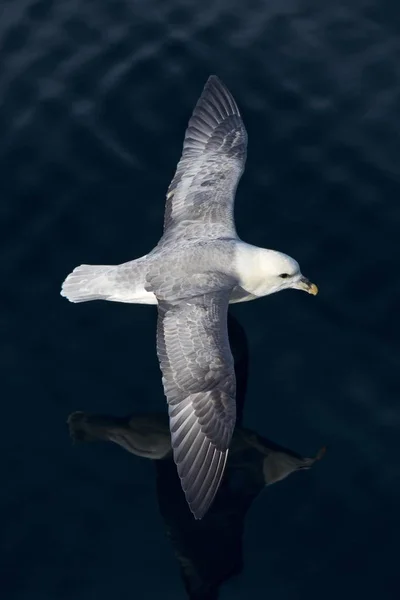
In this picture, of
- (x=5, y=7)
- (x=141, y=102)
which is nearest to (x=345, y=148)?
(x=141, y=102)

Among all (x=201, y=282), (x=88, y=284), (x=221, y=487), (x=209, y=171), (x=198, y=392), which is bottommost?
(x=221, y=487)

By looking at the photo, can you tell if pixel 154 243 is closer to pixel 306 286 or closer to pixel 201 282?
pixel 201 282

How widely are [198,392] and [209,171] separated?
3.71 m

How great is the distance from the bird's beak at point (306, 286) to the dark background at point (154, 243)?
44 cm

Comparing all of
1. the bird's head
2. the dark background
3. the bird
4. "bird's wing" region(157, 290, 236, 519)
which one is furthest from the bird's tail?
the bird's head

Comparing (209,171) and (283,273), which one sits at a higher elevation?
(209,171)

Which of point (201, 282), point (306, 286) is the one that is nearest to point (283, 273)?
point (306, 286)

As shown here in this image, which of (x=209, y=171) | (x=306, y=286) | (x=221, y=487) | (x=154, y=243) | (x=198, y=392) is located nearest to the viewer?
(x=221, y=487)

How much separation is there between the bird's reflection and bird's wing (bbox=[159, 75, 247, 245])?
182cm

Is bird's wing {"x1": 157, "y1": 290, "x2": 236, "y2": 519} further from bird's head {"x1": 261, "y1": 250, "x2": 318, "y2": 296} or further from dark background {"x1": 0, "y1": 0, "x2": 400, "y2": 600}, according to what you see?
bird's head {"x1": 261, "y1": 250, "x2": 318, "y2": 296}

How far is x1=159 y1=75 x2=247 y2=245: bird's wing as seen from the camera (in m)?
13.5

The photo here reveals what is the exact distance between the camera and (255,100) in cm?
1579

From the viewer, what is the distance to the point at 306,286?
42.1 ft

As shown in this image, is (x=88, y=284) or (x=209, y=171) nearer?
(x=88, y=284)
